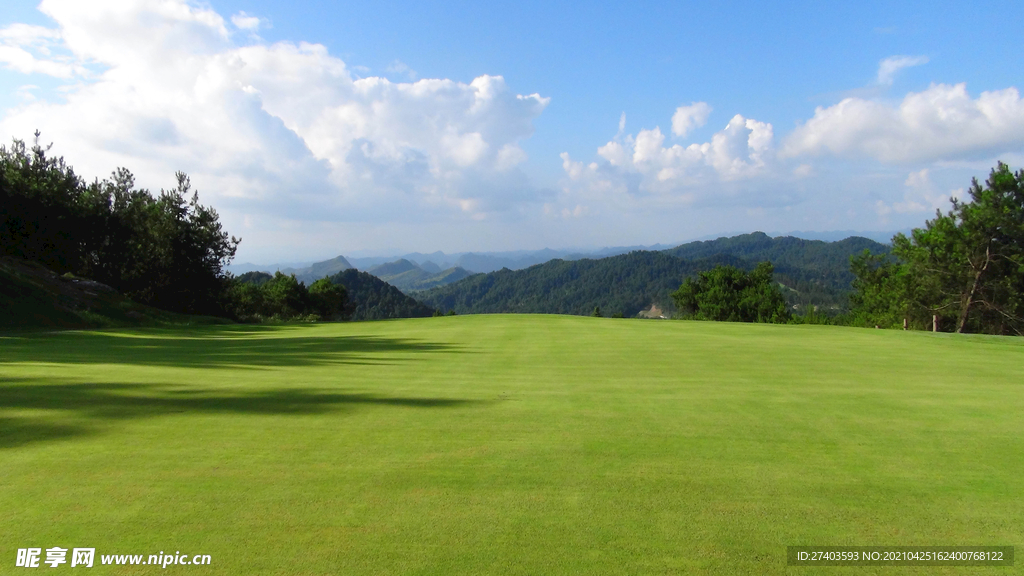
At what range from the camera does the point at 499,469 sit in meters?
4.55

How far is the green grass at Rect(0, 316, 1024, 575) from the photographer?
3268 mm

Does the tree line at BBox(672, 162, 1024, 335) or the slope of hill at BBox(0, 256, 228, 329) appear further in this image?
the tree line at BBox(672, 162, 1024, 335)

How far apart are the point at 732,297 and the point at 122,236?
73.7 metres

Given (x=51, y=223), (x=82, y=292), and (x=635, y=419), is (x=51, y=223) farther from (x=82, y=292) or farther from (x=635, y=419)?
(x=635, y=419)

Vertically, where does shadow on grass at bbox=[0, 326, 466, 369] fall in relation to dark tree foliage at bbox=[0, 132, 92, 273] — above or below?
below

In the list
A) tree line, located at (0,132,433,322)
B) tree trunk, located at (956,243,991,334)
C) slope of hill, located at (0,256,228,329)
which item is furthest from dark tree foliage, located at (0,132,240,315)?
tree trunk, located at (956,243,991,334)

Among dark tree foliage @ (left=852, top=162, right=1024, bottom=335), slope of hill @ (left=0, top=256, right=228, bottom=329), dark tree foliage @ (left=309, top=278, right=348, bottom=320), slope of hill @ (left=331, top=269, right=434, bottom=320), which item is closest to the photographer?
slope of hill @ (left=0, top=256, right=228, bottom=329)

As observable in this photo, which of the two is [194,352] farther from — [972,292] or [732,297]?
[732,297]

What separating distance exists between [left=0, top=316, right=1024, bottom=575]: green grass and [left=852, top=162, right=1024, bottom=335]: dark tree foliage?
41.4 m

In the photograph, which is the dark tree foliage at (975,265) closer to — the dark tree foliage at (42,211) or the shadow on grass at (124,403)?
the shadow on grass at (124,403)

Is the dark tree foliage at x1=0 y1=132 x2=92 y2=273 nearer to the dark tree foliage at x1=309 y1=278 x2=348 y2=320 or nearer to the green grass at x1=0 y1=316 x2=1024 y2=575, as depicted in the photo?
the green grass at x1=0 y1=316 x2=1024 y2=575

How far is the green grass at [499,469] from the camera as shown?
327cm

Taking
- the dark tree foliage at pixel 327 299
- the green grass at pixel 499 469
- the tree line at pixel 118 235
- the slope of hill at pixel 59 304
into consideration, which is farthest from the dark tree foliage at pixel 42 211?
the dark tree foliage at pixel 327 299

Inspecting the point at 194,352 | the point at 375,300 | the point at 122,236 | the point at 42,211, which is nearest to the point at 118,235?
the point at 122,236
